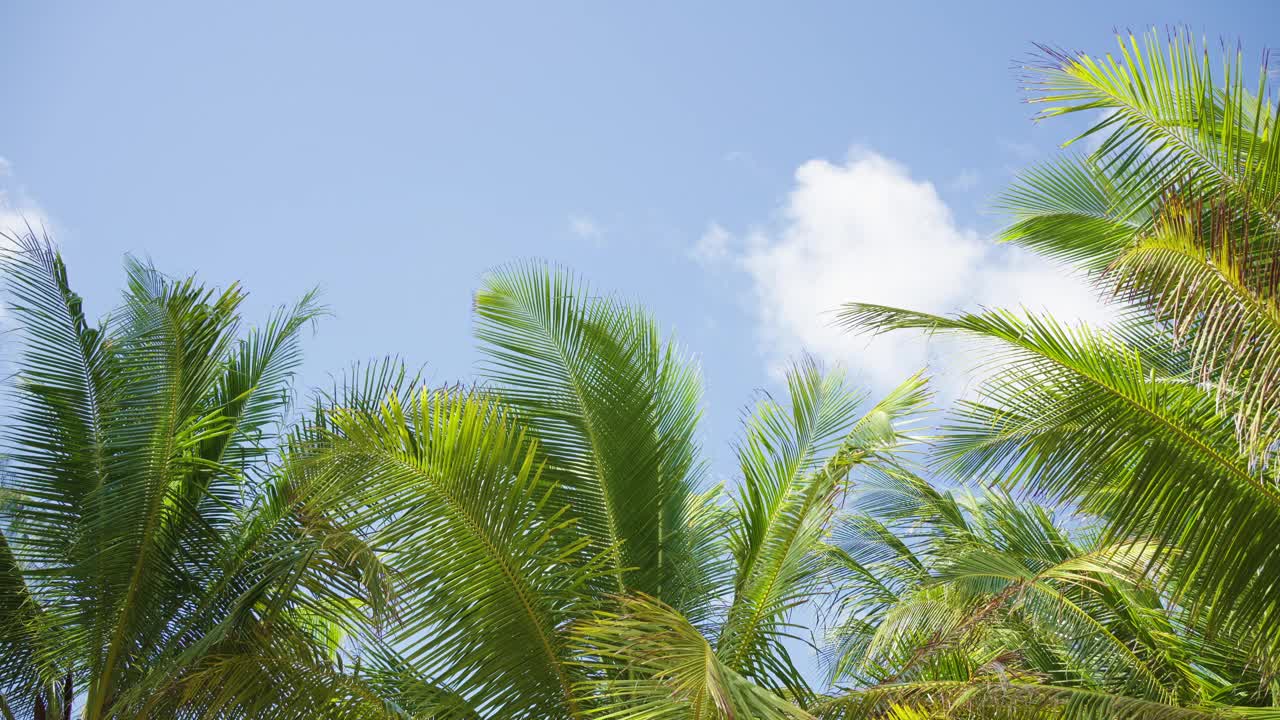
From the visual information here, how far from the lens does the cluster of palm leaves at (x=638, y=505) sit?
5594 millimetres

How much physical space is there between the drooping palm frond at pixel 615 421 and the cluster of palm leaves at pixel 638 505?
22 mm

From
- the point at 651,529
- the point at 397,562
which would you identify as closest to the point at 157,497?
the point at 397,562

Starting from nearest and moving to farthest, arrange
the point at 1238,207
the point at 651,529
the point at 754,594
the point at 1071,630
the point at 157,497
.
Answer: the point at 1238,207, the point at 754,594, the point at 651,529, the point at 157,497, the point at 1071,630

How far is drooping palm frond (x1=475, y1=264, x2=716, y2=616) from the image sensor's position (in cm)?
761

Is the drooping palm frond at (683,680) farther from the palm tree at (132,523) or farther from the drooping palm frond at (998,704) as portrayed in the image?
the palm tree at (132,523)

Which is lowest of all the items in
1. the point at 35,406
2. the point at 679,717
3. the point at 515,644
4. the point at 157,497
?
the point at 679,717

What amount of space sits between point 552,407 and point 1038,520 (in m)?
5.88

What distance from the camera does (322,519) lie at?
6.68 m

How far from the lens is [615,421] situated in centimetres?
→ 775

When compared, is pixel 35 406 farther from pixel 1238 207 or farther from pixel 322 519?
pixel 1238 207

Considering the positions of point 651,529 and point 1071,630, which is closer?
point 651,529

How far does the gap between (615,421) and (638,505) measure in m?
0.60

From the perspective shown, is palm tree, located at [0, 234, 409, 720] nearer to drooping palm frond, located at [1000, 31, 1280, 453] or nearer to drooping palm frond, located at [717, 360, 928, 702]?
drooping palm frond, located at [717, 360, 928, 702]

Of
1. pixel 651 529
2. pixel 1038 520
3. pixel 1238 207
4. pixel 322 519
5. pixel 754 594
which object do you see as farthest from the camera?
pixel 1038 520
